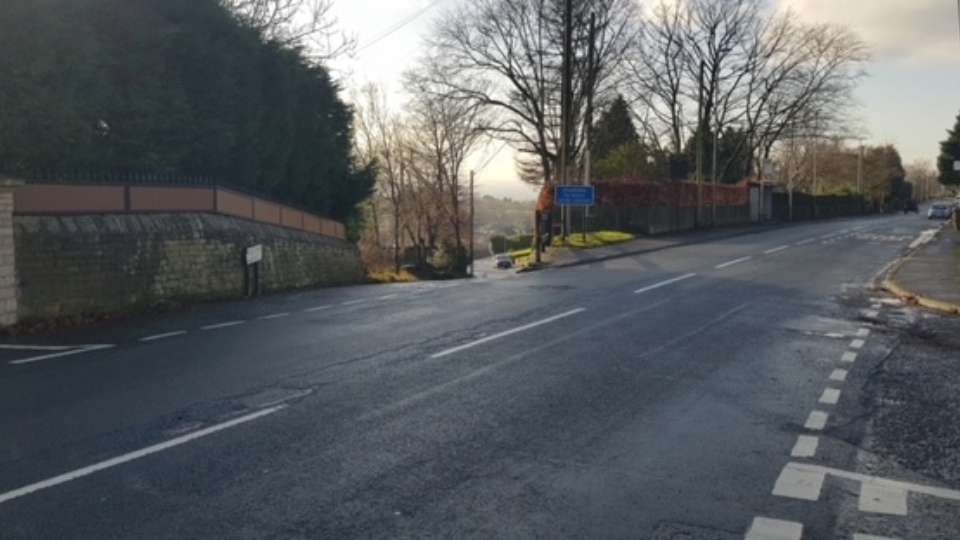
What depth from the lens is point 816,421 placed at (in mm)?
7758

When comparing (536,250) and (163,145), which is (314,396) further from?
(536,250)

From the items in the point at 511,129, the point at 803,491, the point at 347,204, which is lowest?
the point at 803,491

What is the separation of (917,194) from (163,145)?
149878 mm

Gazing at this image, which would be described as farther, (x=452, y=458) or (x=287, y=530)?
(x=452, y=458)

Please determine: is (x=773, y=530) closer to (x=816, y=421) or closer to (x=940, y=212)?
(x=816, y=421)

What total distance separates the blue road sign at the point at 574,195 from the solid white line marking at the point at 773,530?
25882mm

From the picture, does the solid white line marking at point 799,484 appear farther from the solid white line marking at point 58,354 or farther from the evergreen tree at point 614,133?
the evergreen tree at point 614,133

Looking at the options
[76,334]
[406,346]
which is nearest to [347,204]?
[76,334]

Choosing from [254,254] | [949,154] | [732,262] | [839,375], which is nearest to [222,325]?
[254,254]

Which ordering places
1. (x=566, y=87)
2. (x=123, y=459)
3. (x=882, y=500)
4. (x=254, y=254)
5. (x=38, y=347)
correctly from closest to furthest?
A: 1. (x=882, y=500)
2. (x=123, y=459)
3. (x=38, y=347)
4. (x=254, y=254)
5. (x=566, y=87)

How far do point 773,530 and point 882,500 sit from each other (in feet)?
3.41

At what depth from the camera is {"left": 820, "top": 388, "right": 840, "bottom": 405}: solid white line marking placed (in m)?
8.49

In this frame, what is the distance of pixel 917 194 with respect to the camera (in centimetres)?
14662

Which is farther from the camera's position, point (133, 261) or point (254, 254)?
point (254, 254)
